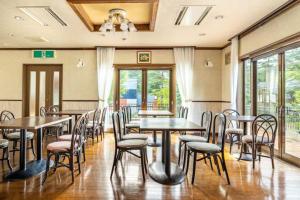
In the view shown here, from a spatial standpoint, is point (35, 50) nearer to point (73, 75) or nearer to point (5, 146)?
point (73, 75)

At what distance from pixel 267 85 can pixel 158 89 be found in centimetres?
314

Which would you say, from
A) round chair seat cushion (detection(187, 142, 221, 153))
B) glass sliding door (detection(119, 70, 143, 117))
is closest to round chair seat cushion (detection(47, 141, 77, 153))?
round chair seat cushion (detection(187, 142, 221, 153))

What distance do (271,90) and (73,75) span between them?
5.38m

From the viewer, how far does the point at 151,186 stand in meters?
2.70

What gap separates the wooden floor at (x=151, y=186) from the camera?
8.12 ft

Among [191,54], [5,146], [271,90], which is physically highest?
[191,54]

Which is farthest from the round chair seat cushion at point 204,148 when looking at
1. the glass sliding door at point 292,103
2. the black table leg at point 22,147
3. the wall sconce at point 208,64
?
the wall sconce at point 208,64

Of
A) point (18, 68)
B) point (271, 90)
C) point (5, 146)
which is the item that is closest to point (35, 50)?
point (18, 68)

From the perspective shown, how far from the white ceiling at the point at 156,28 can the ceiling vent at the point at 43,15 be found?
11 centimetres

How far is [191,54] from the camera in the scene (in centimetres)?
643

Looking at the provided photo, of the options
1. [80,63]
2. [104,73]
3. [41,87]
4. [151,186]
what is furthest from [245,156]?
[41,87]

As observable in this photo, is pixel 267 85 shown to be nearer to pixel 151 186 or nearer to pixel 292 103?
pixel 292 103

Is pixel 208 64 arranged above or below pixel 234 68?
above

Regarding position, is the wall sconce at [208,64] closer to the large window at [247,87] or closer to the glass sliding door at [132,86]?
the large window at [247,87]
